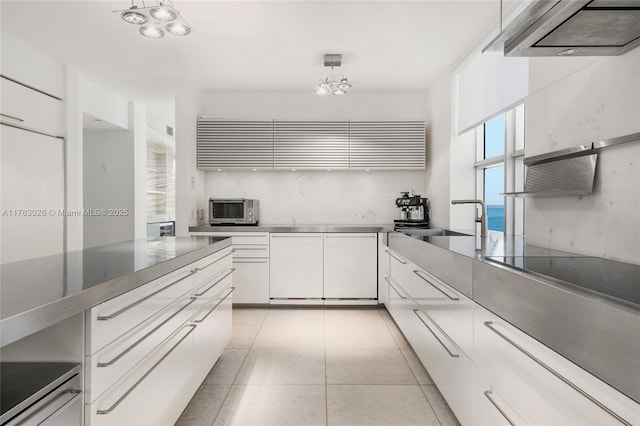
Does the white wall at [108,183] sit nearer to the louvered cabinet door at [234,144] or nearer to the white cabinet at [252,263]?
the louvered cabinet door at [234,144]

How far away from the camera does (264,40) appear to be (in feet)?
10.6

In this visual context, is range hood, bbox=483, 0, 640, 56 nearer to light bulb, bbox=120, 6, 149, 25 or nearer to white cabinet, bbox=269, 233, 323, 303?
light bulb, bbox=120, 6, 149, 25

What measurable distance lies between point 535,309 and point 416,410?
132cm

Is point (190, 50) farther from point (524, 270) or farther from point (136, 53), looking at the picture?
point (524, 270)

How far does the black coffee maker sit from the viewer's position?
4246 millimetres

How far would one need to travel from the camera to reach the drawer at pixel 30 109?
11.1 ft

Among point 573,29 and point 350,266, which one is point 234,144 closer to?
point 350,266

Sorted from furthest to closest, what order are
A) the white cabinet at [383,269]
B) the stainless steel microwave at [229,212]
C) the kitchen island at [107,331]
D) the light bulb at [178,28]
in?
the stainless steel microwave at [229,212], the white cabinet at [383,269], the light bulb at [178,28], the kitchen island at [107,331]

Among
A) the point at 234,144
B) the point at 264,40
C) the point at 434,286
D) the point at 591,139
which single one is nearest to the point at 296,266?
the point at 234,144

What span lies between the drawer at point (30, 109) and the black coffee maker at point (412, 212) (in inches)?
157

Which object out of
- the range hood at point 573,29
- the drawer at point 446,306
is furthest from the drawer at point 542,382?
the range hood at point 573,29

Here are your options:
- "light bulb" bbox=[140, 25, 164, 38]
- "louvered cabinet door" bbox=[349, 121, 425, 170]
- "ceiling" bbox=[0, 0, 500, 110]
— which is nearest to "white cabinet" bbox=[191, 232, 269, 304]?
"louvered cabinet door" bbox=[349, 121, 425, 170]

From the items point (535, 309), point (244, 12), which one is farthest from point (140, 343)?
point (244, 12)

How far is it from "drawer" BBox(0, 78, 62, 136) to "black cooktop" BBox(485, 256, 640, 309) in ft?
14.1
